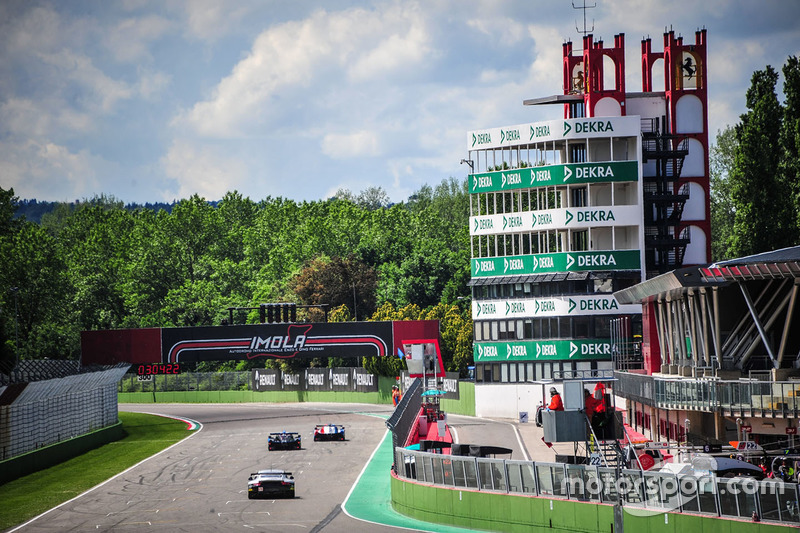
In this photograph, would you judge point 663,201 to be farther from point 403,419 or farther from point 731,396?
point 403,419

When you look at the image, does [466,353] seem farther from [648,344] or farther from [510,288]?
[648,344]

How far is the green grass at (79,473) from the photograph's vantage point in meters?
45.6

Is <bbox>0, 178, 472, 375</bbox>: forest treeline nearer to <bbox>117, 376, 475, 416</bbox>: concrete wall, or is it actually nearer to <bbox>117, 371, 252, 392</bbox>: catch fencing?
<bbox>117, 376, 475, 416</bbox>: concrete wall

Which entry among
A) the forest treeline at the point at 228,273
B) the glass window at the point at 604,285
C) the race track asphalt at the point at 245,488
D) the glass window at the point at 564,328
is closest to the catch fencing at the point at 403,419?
the race track asphalt at the point at 245,488

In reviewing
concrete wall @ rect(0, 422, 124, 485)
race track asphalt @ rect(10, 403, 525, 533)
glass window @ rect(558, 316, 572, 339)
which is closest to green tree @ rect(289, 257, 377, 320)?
race track asphalt @ rect(10, 403, 525, 533)

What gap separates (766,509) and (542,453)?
101ft

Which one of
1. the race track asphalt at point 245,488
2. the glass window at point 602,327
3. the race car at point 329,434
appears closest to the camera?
the race track asphalt at point 245,488

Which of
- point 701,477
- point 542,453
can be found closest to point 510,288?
point 542,453

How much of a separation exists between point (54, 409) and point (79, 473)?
6.09 m

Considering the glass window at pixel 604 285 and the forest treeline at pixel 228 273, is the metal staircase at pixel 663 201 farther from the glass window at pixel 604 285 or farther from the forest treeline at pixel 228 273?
the forest treeline at pixel 228 273

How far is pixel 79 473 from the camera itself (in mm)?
56750

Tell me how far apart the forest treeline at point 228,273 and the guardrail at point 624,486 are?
212ft

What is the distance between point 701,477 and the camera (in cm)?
2788

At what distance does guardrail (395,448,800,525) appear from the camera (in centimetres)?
2606
